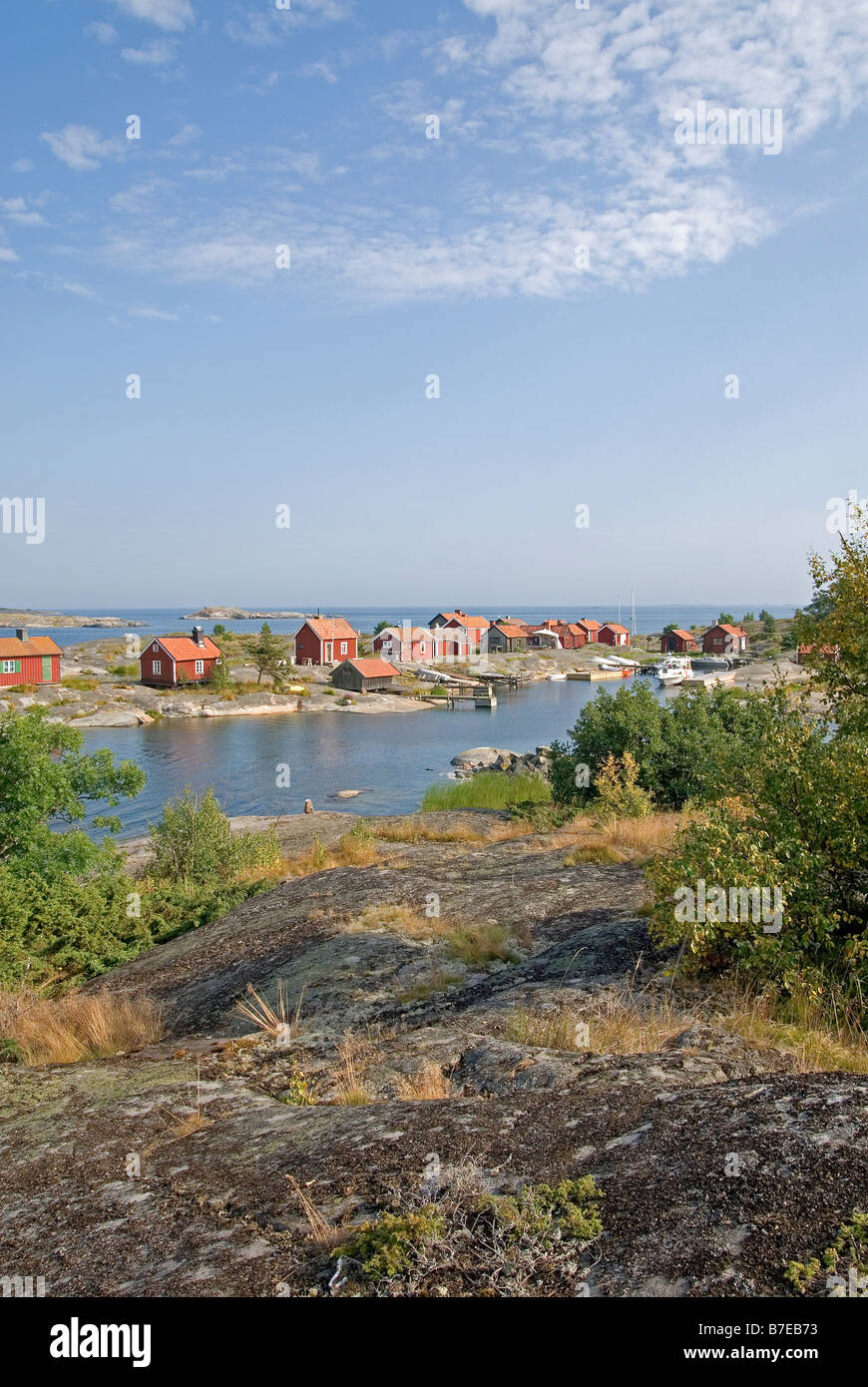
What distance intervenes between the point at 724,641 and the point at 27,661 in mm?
90213

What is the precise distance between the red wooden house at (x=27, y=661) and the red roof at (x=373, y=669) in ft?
84.8

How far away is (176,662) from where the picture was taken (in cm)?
7219

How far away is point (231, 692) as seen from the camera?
2746 inches

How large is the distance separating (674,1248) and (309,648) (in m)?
87.4

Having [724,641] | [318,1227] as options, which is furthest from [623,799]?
[724,641]

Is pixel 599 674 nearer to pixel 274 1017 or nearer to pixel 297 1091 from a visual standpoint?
pixel 274 1017

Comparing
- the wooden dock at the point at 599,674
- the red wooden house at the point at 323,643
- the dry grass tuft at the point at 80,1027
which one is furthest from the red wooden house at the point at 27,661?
the dry grass tuft at the point at 80,1027

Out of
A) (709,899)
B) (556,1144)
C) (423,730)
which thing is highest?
(709,899)

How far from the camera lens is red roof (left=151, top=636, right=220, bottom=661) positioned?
7262 cm

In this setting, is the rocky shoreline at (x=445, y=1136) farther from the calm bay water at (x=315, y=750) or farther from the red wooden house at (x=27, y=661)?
the red wooden house at (x=27, y=661)

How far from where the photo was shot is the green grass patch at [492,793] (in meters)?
27.8
